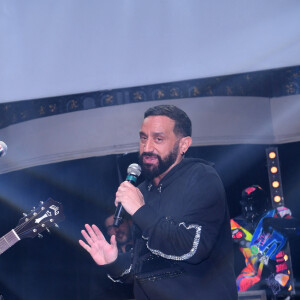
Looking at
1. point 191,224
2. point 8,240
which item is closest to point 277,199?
point 8,240

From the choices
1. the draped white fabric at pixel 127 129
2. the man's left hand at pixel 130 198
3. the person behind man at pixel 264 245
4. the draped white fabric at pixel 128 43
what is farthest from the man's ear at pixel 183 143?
the draped white fabric at pixel 127 129

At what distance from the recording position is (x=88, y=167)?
6.36m

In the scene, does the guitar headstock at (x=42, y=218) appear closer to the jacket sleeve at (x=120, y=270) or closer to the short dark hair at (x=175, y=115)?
the jacket sleeve at (x=120, y=270)

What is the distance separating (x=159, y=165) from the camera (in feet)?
7.07

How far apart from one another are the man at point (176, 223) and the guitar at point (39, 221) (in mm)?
1326

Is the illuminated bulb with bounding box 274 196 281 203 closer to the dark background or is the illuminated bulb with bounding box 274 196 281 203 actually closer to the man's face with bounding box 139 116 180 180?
the dark background

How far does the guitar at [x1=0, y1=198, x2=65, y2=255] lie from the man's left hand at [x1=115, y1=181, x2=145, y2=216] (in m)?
1.48

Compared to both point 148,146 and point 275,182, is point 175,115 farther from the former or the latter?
point 275,182

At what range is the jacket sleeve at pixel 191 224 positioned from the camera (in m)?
1.90

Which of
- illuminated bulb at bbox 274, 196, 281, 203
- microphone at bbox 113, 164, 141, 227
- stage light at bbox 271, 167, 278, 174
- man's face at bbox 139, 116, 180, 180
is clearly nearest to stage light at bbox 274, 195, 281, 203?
illuminated bulb at bbox 274, 196, 281, 203

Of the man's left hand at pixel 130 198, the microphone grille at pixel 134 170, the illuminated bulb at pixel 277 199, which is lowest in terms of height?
the illuminated bulb at pixel 277 199

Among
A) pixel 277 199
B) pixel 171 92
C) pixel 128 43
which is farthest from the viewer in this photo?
pixel 171 92

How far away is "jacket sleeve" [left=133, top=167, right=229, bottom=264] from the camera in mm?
1898

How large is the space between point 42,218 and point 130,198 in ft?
5.35
